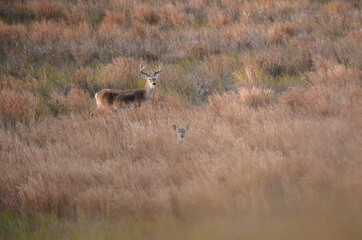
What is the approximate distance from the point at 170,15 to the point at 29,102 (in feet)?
25.8

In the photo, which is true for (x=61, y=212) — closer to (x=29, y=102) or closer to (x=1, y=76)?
(x=29, y=102)

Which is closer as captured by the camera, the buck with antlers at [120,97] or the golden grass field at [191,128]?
the golden grass field at [191,128]

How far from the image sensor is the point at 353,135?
666 cm

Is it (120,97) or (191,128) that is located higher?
(120,97)

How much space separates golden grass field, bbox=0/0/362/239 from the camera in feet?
17.4

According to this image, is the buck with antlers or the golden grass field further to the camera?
the buck with antlers

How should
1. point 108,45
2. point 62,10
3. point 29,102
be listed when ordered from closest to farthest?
1. point 29,102
2. point 108,45
3. point 62,10

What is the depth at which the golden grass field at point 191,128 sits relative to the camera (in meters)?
5.29

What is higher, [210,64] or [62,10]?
[62,10]

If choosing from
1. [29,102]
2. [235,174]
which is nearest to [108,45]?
[29,102]

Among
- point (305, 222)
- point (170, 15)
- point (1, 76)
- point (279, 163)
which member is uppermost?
point (170, 15)

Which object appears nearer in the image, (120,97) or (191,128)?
(191,128)

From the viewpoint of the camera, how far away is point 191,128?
8.02 m

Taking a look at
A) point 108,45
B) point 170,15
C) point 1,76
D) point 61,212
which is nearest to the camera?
point 61,212
